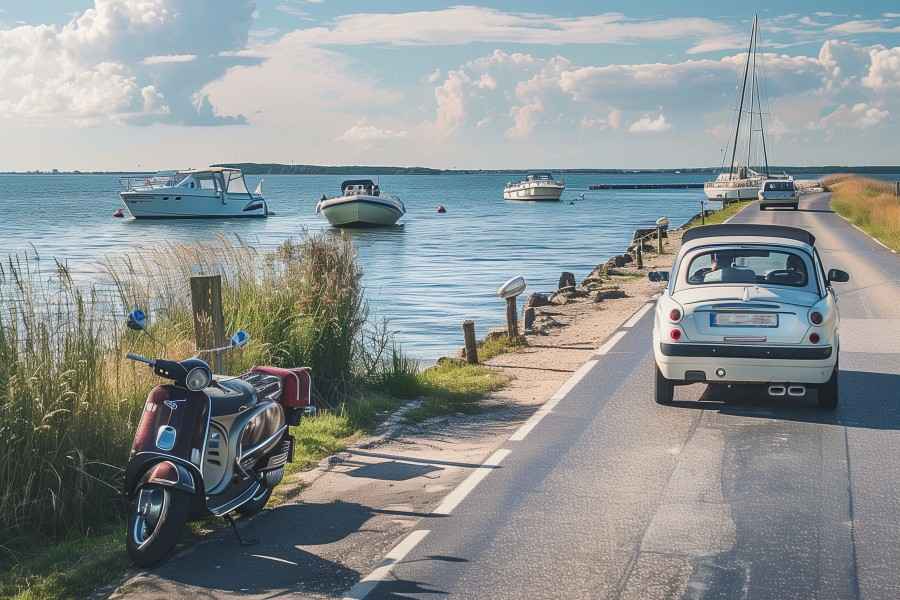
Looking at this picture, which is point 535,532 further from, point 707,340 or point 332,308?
point 332,308

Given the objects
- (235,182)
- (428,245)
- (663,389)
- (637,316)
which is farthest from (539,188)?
(663,389)

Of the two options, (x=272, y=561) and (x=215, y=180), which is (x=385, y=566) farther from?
(x=215, y=180)

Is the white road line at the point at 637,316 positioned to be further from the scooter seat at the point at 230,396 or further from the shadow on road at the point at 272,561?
the scooter seat at the point at 230,396

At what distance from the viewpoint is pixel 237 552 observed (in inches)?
271

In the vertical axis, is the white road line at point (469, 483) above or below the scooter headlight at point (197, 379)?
below

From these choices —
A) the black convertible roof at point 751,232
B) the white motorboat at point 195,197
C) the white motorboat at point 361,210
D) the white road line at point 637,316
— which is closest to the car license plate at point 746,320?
the black convertible roof at point 751,232

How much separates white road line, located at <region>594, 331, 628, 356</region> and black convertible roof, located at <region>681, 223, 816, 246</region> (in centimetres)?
308

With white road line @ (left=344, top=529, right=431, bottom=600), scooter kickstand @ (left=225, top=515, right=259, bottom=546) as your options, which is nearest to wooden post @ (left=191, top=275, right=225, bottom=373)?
scooter kickstand @ (left=225, top=515, right=259, bottom=546)

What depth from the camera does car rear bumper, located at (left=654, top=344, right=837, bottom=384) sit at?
10414 mm

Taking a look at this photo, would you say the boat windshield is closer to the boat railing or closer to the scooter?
the boat railing

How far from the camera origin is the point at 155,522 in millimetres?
6566

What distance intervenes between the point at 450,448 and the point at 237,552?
10.5 ft

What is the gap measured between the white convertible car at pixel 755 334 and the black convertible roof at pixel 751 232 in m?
0.63

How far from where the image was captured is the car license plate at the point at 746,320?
1054 centimetres
